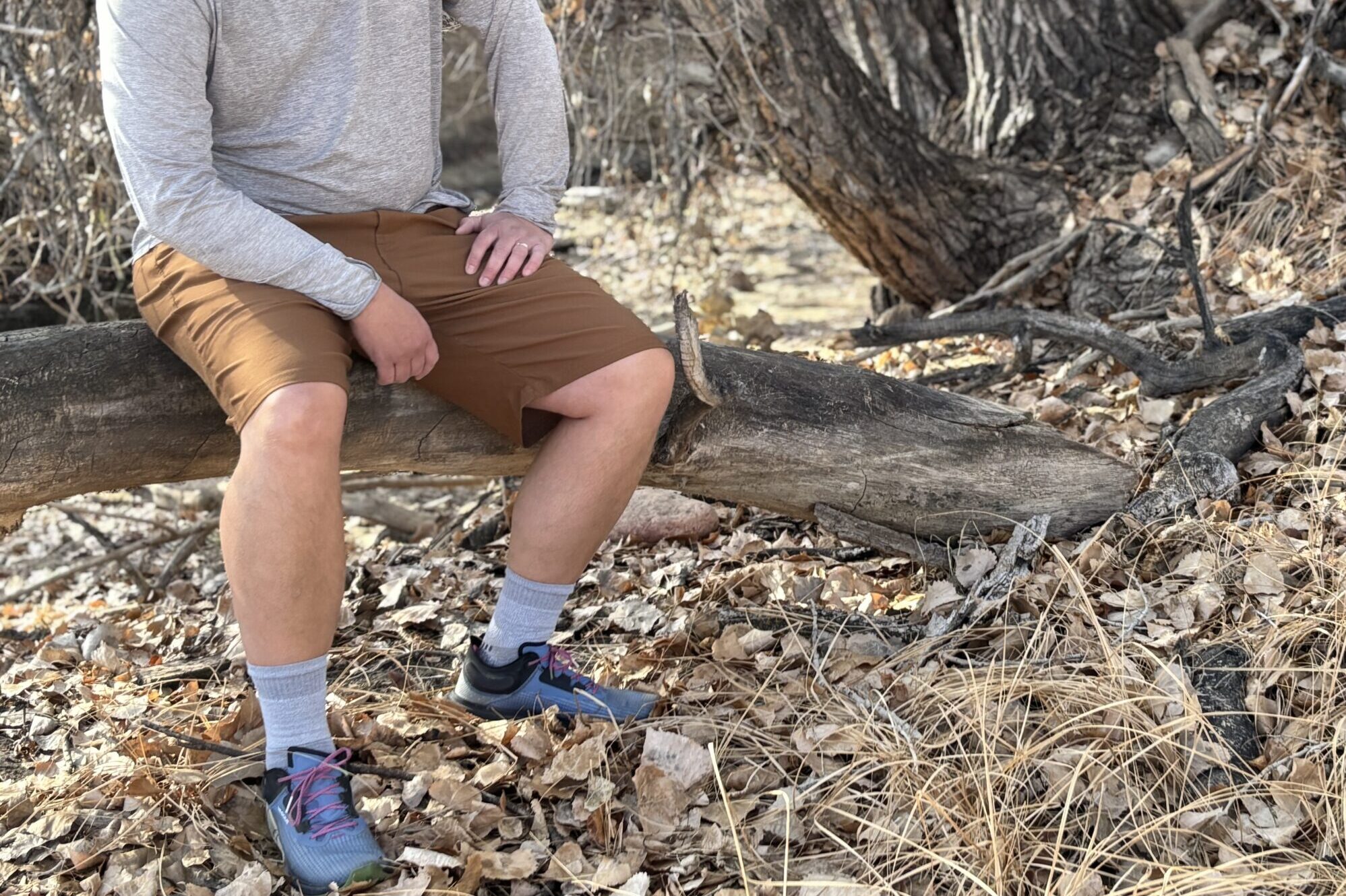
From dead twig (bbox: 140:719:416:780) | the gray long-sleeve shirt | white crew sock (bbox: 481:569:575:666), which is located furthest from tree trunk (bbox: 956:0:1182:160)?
dead twig (bbox: 140:719:416:780)

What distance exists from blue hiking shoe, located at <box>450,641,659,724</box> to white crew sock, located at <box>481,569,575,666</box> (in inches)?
0.7

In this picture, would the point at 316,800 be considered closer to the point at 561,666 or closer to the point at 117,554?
the point at 561,666

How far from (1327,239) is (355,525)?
12.9ft

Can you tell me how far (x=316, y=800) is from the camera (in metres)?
2.07

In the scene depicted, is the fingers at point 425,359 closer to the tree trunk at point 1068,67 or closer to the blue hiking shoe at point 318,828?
the blue hiking shoe at point 318,828

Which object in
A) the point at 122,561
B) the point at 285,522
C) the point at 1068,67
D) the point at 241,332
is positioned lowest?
the point at 122,561

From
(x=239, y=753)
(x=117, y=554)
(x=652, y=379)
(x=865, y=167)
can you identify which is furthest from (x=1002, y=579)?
(x=117, y=554)

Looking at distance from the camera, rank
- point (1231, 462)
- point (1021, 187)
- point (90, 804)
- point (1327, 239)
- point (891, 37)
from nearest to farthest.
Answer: point (90, 804), point (1231, 462), point (1327, 239), point (1021, 187), point (891, 37)

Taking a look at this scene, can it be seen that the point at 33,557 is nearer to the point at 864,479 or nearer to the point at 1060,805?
the point at 864,479

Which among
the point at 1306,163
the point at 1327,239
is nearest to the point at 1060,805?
the point at 1327,239

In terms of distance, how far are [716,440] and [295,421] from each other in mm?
1030

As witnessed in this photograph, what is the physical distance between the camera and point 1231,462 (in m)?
2.99

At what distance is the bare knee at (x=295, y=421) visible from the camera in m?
2.02

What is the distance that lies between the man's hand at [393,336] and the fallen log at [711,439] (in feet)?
0.69
